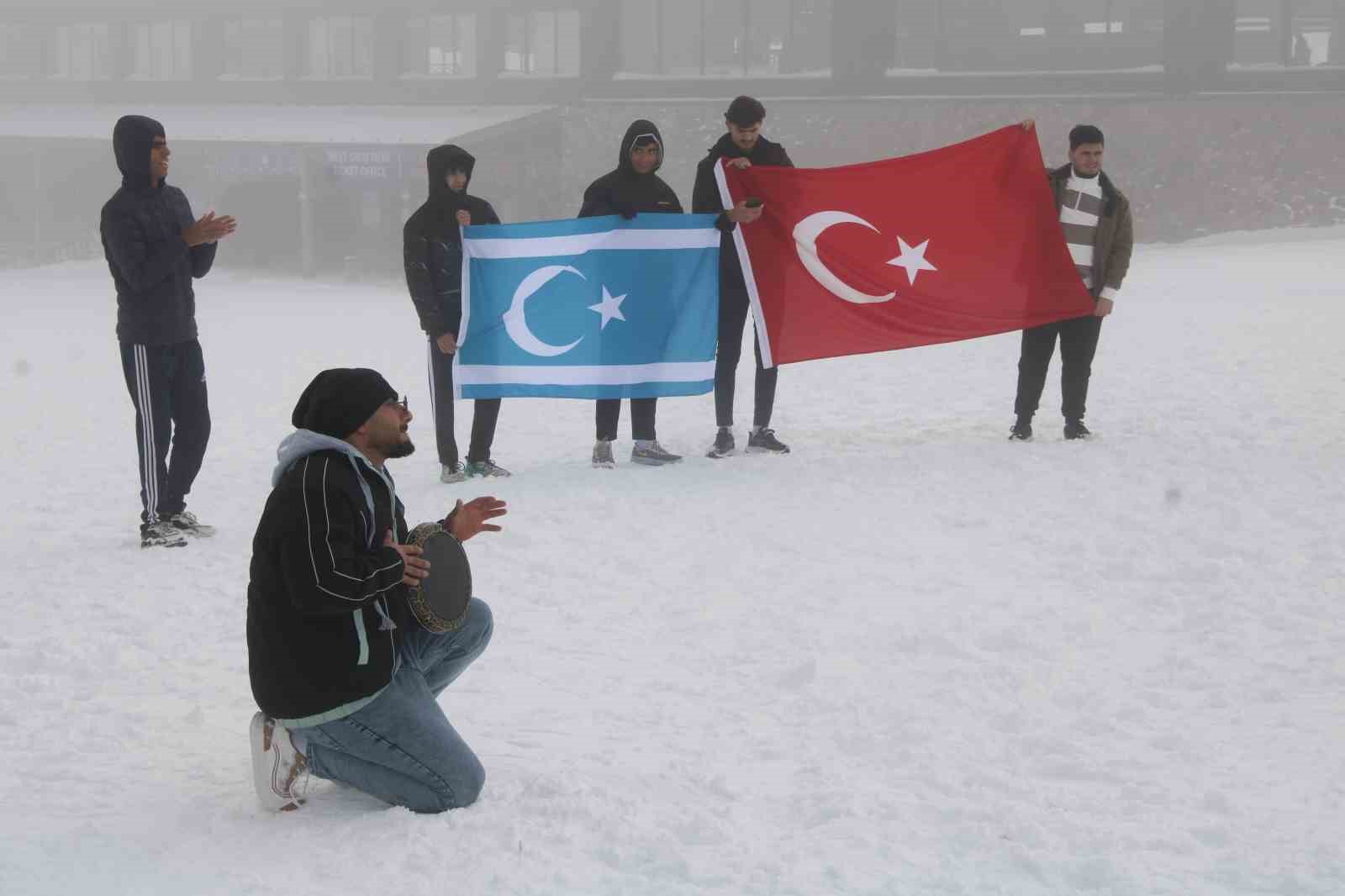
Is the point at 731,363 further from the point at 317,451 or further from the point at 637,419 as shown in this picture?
the point at 317,451

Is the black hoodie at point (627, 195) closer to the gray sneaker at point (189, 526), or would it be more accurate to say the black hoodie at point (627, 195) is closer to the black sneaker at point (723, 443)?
the black sneaker at point (723, 443)

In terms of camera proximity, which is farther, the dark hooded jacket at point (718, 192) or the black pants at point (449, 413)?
the dark hooded jacket at point (718, 192)

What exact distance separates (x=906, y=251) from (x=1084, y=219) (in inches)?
39.6

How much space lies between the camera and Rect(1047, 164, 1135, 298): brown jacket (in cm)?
Result: 820

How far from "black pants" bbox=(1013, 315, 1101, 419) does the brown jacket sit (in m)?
0.22

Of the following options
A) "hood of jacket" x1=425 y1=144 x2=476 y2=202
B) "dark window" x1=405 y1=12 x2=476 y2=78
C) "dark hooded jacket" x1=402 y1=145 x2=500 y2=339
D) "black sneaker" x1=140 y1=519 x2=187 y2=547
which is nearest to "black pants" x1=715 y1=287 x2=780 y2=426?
"dark hooded jacket" x1=402 y1=145 x2=500 y2=339

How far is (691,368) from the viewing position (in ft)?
27.0

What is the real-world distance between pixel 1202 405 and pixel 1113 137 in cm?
1453

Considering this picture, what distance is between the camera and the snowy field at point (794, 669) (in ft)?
11.5

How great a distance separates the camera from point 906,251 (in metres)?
8.34

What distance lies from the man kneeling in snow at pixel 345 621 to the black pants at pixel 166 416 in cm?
326

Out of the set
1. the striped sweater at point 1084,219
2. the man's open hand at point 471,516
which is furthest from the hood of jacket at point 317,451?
the striped sweater at point 1084,219

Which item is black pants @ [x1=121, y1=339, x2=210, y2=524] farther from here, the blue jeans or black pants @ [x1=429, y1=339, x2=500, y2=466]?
the blue jeans

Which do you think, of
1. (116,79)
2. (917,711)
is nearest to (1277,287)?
(917,711)
